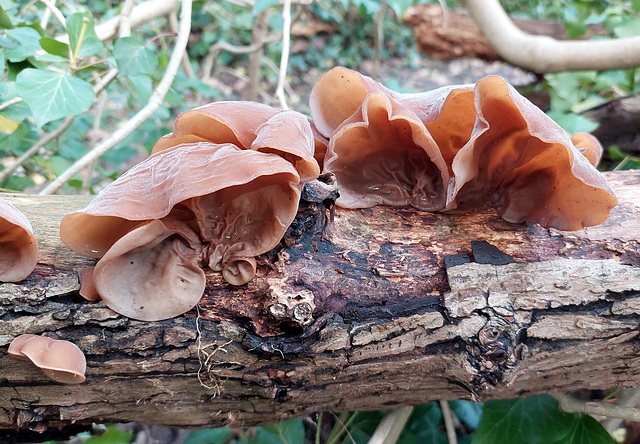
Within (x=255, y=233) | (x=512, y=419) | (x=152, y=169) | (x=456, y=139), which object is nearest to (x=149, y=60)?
(x=152, y=169)

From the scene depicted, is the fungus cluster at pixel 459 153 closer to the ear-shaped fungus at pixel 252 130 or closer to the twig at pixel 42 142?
the ear-shaped fungus at pixel 252 130

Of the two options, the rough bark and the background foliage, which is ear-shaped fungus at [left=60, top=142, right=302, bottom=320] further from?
the background foliage

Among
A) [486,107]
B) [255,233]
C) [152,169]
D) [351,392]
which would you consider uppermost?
[486,107]

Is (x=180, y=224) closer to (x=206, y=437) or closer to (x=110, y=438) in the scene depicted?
(x=110, y=438)

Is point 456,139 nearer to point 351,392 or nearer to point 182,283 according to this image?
point 351,392

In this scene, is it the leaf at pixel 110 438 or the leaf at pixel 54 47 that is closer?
the leaf at pixel 110 438

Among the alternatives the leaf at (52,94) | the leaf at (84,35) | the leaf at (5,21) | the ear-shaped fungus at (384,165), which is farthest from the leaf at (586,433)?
the leaf at (5,21)
